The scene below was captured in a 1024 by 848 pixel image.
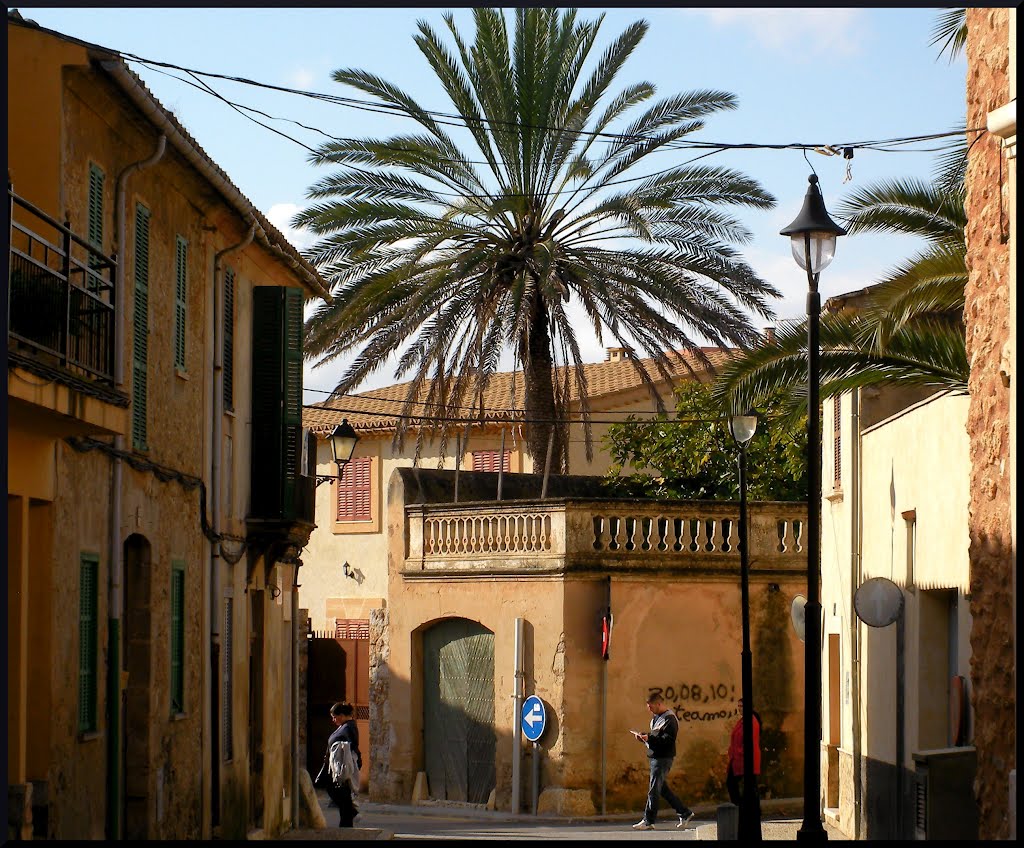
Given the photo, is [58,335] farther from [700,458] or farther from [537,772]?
[700,458]

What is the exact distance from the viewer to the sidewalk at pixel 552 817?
20.8 m

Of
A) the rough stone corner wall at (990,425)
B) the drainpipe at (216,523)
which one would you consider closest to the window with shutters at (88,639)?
the drainpipe at (216,523)

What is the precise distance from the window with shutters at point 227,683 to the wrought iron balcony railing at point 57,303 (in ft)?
22.4

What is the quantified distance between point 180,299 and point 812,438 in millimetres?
6569

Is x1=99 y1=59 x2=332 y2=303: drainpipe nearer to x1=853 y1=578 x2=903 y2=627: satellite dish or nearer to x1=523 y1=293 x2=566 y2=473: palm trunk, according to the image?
x1=523 y1=293 x2=566 y2=473: palm trunk

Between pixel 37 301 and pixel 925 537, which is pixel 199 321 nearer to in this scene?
pixel 37 301

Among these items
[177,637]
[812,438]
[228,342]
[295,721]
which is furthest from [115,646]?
[295,721]

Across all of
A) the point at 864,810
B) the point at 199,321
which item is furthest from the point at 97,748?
the point at 864,810

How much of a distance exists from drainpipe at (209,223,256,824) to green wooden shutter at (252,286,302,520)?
6.29 feet

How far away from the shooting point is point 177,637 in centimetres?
1712

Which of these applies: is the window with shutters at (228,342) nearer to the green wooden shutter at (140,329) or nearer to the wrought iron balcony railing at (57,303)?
the green wooden shutter at (140,329)

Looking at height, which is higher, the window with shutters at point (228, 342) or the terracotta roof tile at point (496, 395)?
the terracotta roof tile at point (496, 395)

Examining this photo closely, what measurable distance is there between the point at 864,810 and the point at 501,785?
25.0 feet

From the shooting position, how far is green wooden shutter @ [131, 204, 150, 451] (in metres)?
15.5
